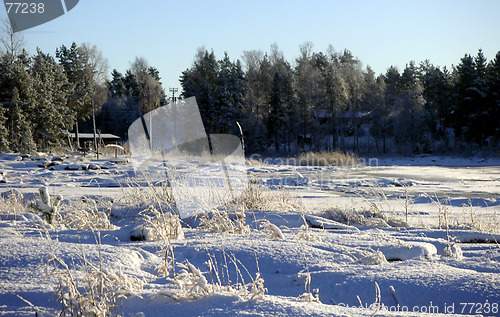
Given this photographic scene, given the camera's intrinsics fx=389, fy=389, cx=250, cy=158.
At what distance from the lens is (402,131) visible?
38.1m

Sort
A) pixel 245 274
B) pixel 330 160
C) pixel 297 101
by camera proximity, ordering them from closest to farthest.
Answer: pixel 245 274, pixel 330 160, pixel 297 101

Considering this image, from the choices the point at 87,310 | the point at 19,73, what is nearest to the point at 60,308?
the point at 87,310

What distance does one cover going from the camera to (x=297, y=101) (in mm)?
39688

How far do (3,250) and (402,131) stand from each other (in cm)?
3961

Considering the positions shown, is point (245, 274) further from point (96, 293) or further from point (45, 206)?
point (45, 206)

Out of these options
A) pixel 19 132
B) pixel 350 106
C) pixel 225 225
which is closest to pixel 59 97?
pixel 19 132

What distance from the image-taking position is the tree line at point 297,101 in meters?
32.8

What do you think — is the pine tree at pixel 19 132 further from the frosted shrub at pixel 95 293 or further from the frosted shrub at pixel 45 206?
the frosted shrub at pixel 95 293

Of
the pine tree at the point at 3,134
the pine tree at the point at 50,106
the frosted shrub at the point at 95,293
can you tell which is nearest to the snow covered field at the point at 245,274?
the frosted shrub at the point at 95,293

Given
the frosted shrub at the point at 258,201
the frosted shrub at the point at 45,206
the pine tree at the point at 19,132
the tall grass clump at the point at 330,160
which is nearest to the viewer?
the frosted shrub at the point at 45,206

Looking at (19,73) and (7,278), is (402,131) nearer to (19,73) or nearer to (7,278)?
(19,73)

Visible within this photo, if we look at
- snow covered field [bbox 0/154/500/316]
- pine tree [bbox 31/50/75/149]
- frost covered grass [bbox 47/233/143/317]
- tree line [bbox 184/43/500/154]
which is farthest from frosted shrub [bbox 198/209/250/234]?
tree line [bbox 184/43/500/154]

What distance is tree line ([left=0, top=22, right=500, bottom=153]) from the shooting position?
32.8 metres

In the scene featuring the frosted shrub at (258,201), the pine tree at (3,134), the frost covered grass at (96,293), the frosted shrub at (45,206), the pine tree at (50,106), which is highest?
the pine tree at (50,106)
